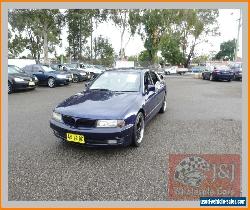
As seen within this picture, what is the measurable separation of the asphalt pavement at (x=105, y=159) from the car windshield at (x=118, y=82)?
1.12 metres

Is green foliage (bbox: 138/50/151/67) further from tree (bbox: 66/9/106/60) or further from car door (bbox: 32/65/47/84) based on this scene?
car door (bbox: 32/65/47/84)

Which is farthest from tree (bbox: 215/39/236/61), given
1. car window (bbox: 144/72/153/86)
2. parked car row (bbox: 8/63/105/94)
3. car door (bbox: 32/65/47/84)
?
car window (bbox: 144/72/153/86)

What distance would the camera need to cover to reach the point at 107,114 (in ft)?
15.1

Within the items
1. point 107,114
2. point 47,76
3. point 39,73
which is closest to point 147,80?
point 107,114

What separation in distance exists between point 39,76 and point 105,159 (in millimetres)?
12672

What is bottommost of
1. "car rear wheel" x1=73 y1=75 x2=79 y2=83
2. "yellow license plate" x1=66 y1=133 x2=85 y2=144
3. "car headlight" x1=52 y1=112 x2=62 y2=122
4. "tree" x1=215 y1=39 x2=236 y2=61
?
"car rear wheel" x1=73 y1=75 x2=79 y2=83

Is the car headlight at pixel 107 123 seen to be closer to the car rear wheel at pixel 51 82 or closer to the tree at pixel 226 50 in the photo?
the car rear wheel at pixel 51 82

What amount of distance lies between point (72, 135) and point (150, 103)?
7.04 ft

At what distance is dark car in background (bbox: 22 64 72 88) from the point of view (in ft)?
52.2

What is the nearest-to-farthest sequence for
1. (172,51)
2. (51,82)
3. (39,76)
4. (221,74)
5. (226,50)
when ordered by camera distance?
(51,82)
(39,76)
(221,74)
(172,51)
(226,50)

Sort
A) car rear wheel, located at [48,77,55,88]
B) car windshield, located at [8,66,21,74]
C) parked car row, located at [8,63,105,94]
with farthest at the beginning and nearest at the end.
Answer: car rear wheel, located at [48,77,55,88] < car windshield, located at [8,66,21,74] < parked car row, located at [8,63,105,94]

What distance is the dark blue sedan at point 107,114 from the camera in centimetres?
454

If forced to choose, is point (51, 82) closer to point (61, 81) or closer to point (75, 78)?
point (61, 81)

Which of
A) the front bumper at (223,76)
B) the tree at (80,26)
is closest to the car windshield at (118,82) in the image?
the front bumper at (223,76)
